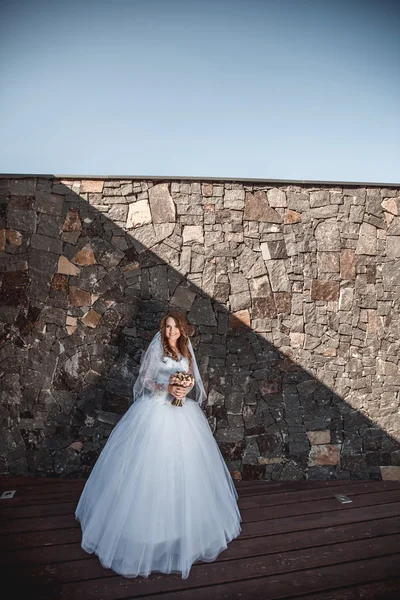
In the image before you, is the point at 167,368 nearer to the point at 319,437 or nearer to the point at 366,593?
the point at 366,593

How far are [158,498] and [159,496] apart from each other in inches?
0.5

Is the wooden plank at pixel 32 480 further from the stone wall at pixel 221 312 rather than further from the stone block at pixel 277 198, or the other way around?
the stone block at pixel 277 198

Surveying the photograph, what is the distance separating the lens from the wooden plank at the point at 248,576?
6.98 feet

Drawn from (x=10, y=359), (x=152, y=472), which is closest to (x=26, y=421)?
(x=10, y=359)

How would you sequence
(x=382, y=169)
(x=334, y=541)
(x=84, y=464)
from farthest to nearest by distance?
1. (x=382, y=169)
2. (x=84, y=464)
3. (x=334, y=541)

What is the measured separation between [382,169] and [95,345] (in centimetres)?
377

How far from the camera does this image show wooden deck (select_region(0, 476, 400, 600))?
2.14 meters

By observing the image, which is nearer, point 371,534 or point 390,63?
point 371,534

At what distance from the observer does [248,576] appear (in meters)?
2.27

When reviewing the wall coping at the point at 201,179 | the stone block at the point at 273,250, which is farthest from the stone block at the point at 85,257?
the stone block at the point at 273,250

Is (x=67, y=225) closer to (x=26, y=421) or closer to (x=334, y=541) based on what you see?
(x=26, y=421)

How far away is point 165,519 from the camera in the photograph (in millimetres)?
2338

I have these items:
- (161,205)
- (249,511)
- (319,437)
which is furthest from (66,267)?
(319,437)

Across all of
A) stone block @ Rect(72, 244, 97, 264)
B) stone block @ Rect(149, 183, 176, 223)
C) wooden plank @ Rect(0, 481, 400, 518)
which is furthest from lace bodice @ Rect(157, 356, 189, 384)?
stone block @ Rect(149, 183, 176, 223)
